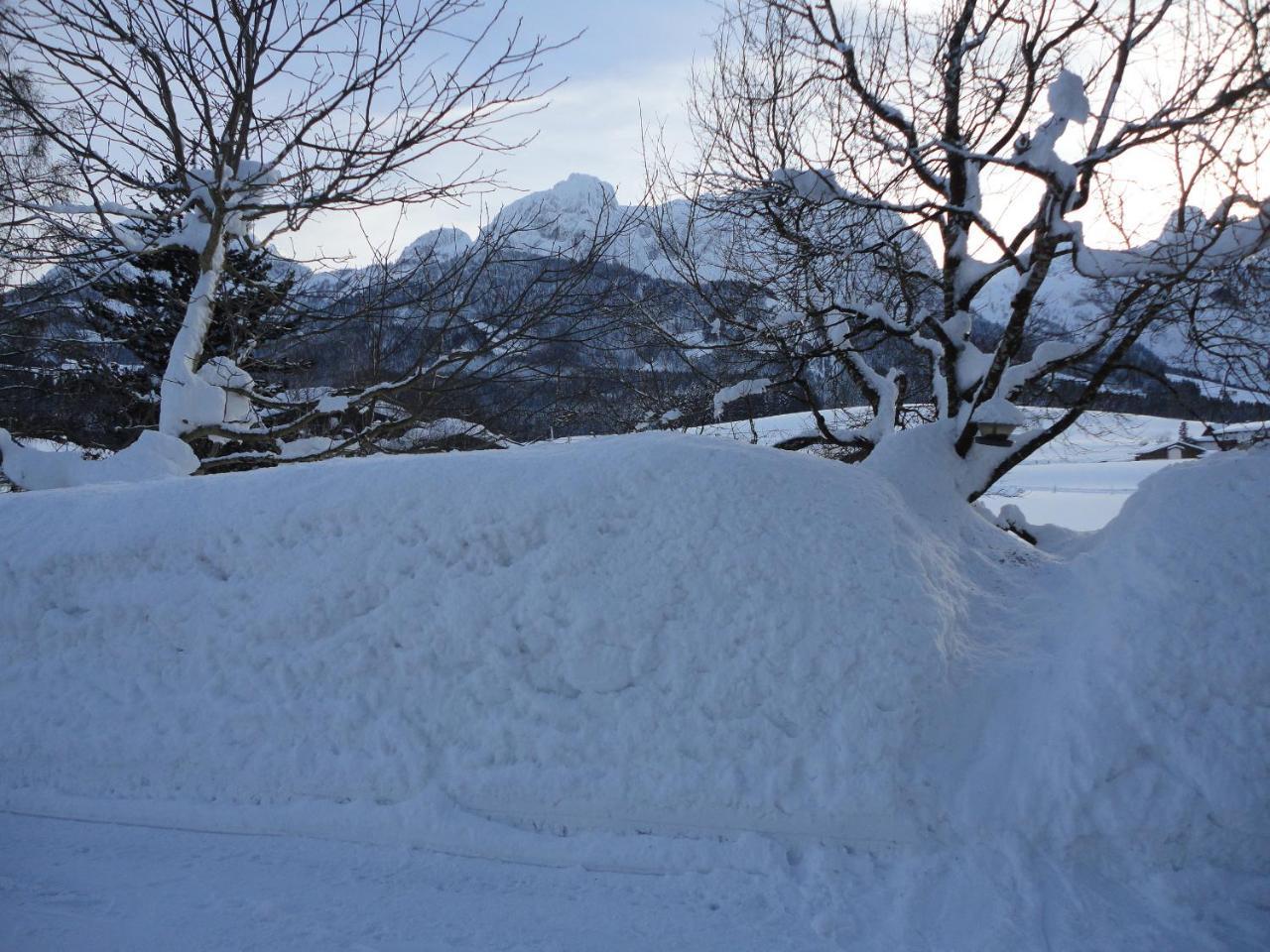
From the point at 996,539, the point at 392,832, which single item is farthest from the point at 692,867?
the point at 996,539

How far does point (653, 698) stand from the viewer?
131 inches

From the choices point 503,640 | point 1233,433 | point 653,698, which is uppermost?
point 1233,433

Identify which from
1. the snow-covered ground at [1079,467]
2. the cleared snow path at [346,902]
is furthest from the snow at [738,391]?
the cleared snow path at [346,902]

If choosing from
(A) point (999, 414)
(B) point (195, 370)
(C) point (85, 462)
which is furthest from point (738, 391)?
(C) point (85, 462)

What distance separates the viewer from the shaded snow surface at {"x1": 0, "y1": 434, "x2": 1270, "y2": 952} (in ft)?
9.14

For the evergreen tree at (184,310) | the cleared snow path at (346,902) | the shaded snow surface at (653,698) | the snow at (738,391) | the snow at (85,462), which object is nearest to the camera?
the cleared snow path at (346,902)

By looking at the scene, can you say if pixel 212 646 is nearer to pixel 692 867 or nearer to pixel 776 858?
pixel 692 867

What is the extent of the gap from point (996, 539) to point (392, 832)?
167 inches

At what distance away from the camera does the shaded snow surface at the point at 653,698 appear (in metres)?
2.79

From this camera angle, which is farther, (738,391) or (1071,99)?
(738,391)

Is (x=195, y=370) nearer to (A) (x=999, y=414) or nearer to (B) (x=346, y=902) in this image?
(B) (x=346, y=902)

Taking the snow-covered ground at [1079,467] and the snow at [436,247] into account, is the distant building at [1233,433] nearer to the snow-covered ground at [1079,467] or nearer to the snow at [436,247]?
the snow-covered ground at [1079,467]

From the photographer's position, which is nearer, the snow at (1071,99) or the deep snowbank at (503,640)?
the deep snowbank at (503,640)

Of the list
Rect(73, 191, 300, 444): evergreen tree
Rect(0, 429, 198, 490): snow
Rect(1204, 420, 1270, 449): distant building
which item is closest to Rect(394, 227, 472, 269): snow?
Rect(73, 191, 300, 444): evergreen tree
